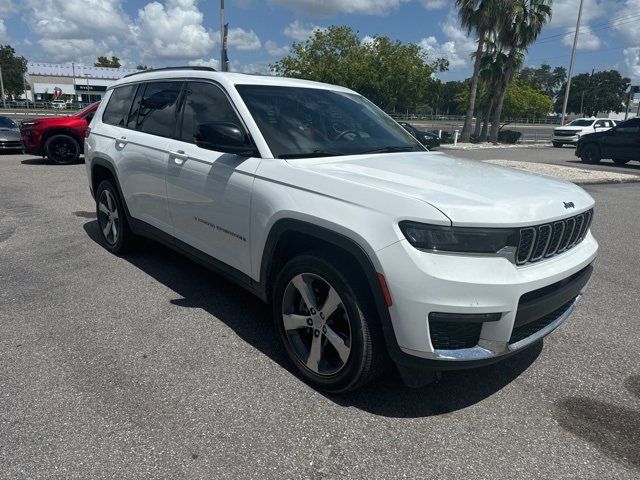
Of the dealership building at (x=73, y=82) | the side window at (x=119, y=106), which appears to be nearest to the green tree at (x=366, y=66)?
the side window at (x=119, y=106)

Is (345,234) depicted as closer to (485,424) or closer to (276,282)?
(276,282)

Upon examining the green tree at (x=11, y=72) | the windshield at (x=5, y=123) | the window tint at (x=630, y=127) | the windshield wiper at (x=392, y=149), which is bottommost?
the windshield at (x=5, y=123)

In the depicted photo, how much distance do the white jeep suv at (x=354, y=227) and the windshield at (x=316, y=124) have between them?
0.6 inches

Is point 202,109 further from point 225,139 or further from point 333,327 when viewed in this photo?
point 333,327

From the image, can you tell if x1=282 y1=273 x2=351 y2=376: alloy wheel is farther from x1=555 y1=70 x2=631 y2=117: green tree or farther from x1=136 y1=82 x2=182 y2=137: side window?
x1=555 y1=70 x2=631 y2=117: green tree

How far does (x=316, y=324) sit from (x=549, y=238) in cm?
139

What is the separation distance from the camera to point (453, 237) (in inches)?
92.8

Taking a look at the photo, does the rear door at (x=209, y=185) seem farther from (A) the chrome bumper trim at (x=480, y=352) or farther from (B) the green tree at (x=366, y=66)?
(B) the green tree at (x=366, y=66)

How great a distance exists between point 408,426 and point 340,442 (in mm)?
407

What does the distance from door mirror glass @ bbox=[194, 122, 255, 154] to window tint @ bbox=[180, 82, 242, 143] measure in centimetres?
25

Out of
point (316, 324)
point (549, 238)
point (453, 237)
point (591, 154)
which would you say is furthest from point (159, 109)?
point (591, 154)

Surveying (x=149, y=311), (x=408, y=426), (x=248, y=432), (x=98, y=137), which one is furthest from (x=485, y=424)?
(x=98, y=137)

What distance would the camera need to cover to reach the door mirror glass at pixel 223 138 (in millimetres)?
3146

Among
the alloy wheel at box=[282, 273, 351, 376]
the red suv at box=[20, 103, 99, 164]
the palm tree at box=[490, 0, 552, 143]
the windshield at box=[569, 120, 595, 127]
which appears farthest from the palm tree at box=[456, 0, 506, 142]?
the alloy wheel at box=[282, 273, 351, 376]
